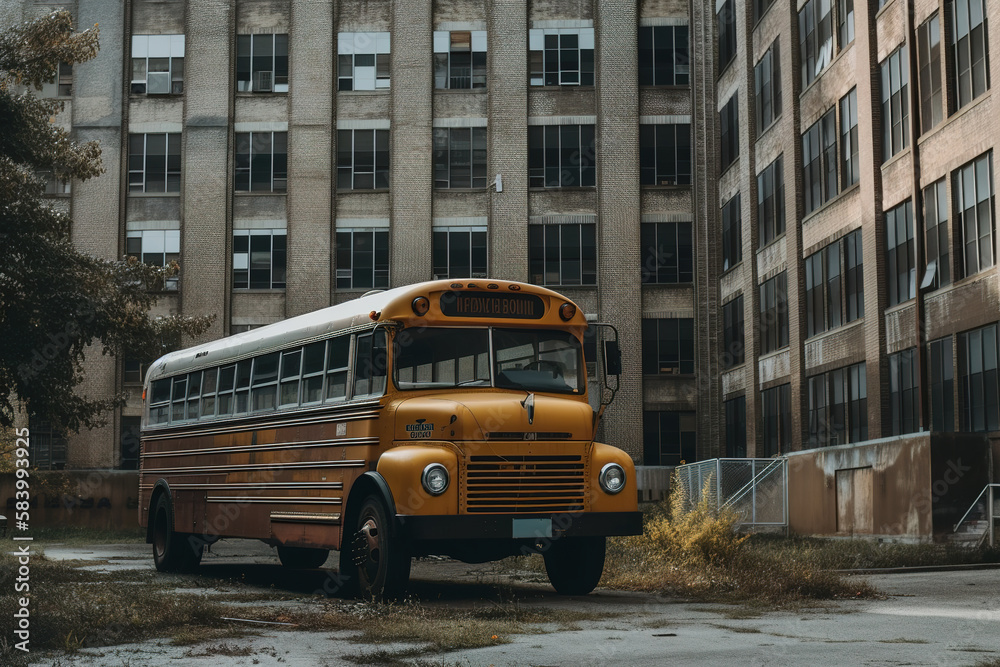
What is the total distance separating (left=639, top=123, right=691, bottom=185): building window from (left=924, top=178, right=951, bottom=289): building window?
18.5 meters

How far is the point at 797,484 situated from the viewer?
34250mm

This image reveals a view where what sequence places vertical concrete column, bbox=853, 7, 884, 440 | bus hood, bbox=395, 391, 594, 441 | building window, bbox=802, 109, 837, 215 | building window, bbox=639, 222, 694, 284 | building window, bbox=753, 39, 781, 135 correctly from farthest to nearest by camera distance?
building window, bbox=639, 222, 694, 284
building window, bbox=753, 39, 781, 135
building window, bbox=802, 109, 837, 215
vertical concrete column, bbox=853, 7, 884, 440
bus hood, bbox=395, 391, 594, 441

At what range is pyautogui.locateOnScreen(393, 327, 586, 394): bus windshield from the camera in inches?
555

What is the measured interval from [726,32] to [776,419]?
1446 centimetres

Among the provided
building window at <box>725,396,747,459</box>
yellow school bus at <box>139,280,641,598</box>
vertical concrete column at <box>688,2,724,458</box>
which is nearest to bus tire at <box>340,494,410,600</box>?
yellow school bus at <box>139,280,641,598</box>

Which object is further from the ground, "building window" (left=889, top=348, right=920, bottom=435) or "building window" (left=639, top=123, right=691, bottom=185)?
"building window" (left=639, top=123, right=691, bottom=185)

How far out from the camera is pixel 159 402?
68.8 feet

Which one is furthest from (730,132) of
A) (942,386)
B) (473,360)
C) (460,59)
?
(473,360)

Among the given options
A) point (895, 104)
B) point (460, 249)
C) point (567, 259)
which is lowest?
point (567, 259)

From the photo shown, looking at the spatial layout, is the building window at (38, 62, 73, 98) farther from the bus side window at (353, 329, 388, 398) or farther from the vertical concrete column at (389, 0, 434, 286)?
the bus side window at (353, 329, 388, 398)

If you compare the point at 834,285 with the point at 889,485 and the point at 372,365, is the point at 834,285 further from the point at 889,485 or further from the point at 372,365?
the point at 372,365

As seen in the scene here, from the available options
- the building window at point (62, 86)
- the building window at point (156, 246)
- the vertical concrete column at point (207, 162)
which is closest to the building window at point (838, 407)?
the vertical concrete column at point (207, 162)

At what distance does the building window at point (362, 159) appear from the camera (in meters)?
47.3

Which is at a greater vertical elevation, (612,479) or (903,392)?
(903,392)
